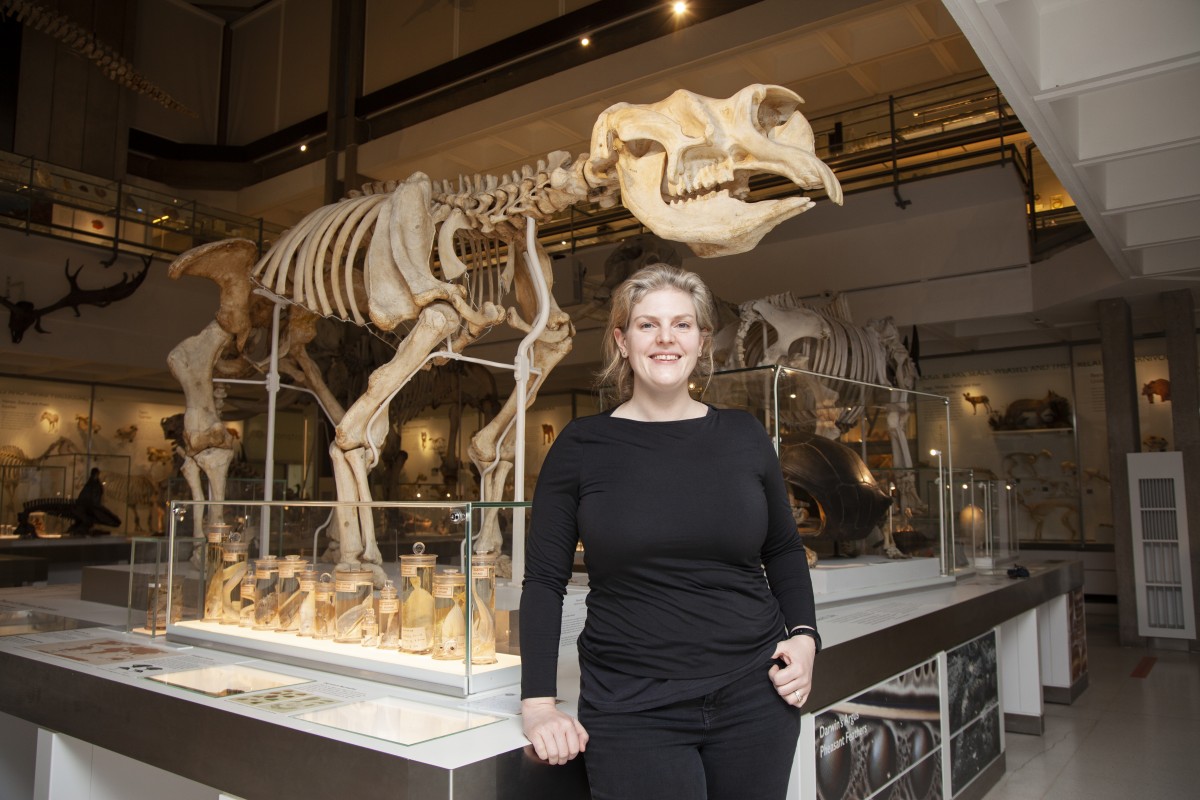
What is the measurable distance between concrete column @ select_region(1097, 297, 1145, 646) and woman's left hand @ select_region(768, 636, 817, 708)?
8.65 metres

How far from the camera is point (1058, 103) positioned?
4.93 meters

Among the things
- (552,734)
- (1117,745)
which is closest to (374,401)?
(552,734)

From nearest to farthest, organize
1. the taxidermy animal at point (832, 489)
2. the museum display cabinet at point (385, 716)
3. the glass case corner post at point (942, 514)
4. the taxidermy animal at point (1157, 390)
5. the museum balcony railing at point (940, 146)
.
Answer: the museum display cabinet at point (385, 716) → the taxidermy animal at point (832, 489) → the glass case corner post at point (942, 514) → the museum balcony railing at point (940, 146) → the taxidermy animal at point (1157, 390)

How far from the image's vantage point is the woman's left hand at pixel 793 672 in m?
1.70

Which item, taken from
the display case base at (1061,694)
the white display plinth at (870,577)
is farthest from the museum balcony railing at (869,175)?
the white display plinth at (870,577)

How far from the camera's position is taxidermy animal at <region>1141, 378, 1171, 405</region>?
34.9ft

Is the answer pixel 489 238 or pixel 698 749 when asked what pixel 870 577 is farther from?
pixel 698 749

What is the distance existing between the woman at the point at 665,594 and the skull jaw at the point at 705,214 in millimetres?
1424

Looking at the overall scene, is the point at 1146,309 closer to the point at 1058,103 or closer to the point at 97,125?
the point at 1058,103

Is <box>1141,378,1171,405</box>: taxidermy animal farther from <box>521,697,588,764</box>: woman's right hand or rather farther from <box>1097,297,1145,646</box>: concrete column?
<box>521,697,588,764</box>: woman's right hand

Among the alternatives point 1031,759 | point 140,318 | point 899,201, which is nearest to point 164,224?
point 140,318

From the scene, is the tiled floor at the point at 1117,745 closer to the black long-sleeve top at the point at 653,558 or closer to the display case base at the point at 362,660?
the display case base at the point at 362,660

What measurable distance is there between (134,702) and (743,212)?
8.50 feet

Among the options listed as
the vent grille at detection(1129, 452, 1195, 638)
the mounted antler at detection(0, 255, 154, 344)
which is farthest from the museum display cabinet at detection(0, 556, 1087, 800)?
the mounted antler at detection(0, 255, 154, 344)
